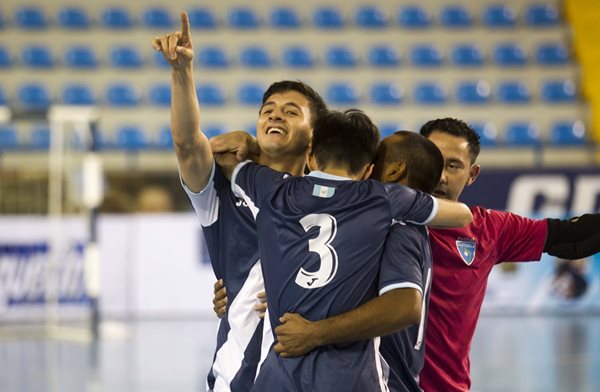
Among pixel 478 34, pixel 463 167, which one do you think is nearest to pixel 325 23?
pixel 478 34

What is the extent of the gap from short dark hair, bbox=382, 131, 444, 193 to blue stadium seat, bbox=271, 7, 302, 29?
15.2 m

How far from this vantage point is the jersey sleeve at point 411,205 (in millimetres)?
2729

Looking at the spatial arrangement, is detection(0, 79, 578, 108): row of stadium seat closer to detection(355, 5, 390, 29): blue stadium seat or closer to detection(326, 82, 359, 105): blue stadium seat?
detection(326, 82, 359, 105): blue stadium seat

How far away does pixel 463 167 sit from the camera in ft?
11.0

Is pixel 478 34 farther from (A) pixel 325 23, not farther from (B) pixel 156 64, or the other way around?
(B) pixel 156 64

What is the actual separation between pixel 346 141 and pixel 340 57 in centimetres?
1484

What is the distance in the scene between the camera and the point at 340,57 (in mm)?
17406

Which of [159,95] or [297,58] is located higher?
[297,58]

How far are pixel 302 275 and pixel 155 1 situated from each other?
16188 mm

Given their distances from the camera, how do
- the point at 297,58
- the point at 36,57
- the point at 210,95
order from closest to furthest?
the point at 210,95 < the point at 36,57 < the point at 297,58

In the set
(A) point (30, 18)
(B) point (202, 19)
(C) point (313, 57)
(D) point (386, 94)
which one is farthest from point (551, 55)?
(A) point (30, 18)

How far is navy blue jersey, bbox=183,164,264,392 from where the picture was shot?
3.12m

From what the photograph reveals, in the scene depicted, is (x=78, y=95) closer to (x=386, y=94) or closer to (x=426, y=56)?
(x=386, y=94)

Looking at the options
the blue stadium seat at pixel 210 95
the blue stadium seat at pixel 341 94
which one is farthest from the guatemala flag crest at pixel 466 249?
the blue stadium seat at pixel 210 95
